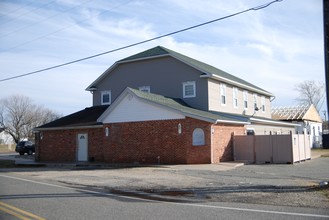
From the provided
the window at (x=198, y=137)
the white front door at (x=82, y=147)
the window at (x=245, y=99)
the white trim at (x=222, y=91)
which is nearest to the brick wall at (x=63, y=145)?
the white front door at (x=82, y=147)

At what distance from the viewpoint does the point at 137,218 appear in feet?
28.0

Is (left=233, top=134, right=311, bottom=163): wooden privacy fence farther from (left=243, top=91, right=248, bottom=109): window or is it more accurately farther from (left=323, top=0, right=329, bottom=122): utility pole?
(left=323, top=0, right=329, bottom=122): utility pole

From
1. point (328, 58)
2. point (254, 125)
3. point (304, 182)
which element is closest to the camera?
point (328, 58)

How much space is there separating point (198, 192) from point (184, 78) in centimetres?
1834

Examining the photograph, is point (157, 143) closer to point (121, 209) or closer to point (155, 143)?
point (155, 143)

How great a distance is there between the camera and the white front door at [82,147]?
29406 mm

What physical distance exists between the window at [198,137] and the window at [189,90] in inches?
246

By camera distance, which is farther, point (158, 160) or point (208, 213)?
point (158, 160)

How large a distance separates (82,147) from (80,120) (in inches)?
98.4

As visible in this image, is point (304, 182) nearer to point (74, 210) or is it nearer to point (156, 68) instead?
point (74, 210)

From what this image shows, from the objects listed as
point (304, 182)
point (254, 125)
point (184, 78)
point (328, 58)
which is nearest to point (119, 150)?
point (184, 78)

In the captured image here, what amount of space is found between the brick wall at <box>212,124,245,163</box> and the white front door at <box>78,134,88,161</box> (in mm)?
10349

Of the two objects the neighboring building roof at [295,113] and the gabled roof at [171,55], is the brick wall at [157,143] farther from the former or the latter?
the neighboring building roof at [295,113]

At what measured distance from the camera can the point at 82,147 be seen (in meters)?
29.7
